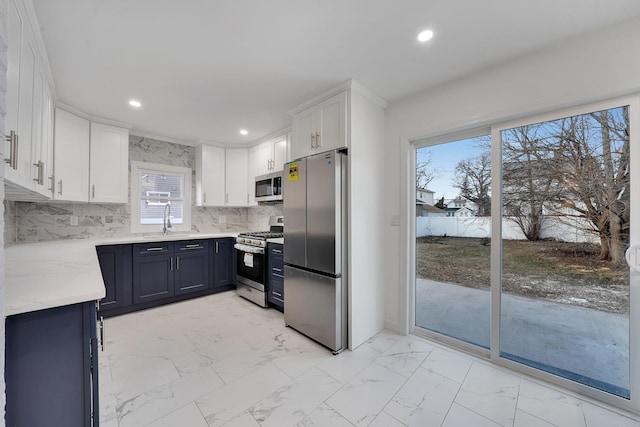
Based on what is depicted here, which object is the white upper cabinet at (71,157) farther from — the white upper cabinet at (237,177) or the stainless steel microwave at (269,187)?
the stainless steel microwave at (269,187)

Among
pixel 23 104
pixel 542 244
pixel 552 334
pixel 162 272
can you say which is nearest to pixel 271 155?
pixel 162 272

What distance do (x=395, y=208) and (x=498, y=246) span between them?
959 mm

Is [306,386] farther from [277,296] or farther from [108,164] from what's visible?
[108,164]

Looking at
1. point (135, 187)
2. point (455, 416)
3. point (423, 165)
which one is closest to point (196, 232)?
point (135, 187)

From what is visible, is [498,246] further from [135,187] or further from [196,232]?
[135,187]

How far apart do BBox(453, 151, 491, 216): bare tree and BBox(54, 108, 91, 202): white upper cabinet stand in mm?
4175

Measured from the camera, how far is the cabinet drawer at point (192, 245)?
141 inches

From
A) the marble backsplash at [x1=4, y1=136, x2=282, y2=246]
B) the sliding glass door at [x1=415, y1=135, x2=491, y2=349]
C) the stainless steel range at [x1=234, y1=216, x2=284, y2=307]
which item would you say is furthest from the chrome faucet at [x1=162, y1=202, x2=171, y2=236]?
the sliding glass door at [x1=415, y1=135, x2=491, y2=349]

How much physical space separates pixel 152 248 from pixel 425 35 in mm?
3720

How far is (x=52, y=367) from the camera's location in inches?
41.3

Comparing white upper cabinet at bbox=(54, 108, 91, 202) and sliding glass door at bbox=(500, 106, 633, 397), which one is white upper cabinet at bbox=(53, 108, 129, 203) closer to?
white upper cabinet at bbox=(54, 108, 91, 202)

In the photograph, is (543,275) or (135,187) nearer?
(543,275)

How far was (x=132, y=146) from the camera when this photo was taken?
3738mm

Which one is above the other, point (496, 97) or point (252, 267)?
point (496, 97)
